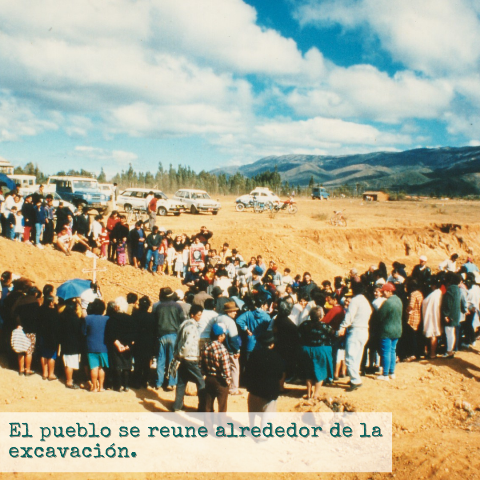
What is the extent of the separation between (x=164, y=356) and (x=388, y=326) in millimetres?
3857

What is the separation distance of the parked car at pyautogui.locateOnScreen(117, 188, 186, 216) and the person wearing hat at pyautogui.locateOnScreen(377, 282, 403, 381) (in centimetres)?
2175

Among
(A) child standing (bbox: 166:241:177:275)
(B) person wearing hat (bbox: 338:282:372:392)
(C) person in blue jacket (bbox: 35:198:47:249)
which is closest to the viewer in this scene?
(B) person wearing hat (bbox: 338:282:372:392)

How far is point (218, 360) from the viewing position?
17.8 ft

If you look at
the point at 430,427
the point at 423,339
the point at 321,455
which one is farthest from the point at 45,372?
the point at 423,339

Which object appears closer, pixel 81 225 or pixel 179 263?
pixel 81 225

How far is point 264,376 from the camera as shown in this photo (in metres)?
5.34

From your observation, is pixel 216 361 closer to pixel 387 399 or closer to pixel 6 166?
pixel 387 399

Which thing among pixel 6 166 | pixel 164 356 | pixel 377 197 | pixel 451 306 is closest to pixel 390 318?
pixel 451 306

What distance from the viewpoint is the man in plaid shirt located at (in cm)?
543

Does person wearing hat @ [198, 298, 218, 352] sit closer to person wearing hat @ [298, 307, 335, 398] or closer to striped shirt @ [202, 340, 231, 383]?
striped shirt @ [202, 340, 231, 383]

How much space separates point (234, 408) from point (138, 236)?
8271 millimetres

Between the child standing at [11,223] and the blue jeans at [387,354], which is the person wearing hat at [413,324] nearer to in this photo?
the blue jeans at [387,354]

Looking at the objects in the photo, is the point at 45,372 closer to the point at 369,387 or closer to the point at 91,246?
the point at 369,387

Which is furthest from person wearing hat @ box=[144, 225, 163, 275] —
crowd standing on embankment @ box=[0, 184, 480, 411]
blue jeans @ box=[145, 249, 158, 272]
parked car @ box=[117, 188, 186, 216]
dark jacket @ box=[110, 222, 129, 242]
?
parked car @ box=[117, 188, 186, 216]
